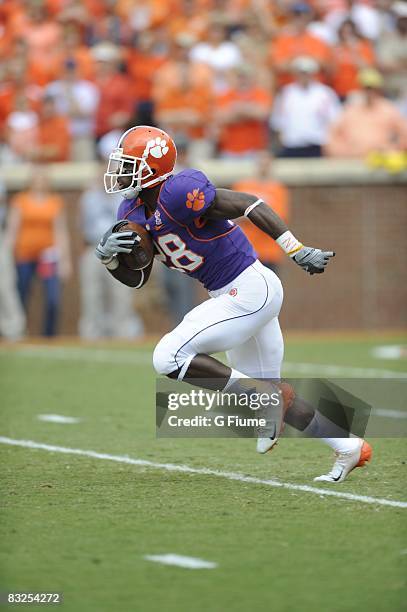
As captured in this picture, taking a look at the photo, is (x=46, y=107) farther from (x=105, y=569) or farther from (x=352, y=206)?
(x=105, y=569)

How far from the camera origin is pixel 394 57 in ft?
50.3

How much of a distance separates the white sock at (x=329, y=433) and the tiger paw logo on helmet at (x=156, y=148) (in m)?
1.49

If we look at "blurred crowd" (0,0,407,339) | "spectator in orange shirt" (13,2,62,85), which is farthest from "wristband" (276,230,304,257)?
"spectator in orange shirt" (13,2,62,85)

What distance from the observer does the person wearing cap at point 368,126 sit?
46.3 ft

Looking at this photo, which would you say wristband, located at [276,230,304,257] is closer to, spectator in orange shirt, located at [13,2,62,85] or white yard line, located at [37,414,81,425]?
white yard line, located at [37,414,81,425]

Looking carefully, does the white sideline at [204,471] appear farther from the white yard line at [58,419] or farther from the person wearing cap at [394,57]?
the person wearing cap at [394,57]

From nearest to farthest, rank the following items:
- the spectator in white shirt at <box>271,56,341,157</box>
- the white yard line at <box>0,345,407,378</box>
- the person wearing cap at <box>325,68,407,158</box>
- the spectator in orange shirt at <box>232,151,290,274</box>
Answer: the white yard line at <box>0,345,407,378</box> < the spectator in orange shirt at <box>232,151,290,274</box> < the spectator in white shirt at <box>271,56,341,157</box> < the person wearing cap at <box>325,68,407,158</box>

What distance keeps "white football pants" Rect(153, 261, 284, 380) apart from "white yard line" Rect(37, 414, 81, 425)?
2360mm

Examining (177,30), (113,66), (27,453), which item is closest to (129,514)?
(27,453)

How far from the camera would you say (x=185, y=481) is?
247 inches

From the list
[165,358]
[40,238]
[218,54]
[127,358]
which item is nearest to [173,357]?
[165,358]

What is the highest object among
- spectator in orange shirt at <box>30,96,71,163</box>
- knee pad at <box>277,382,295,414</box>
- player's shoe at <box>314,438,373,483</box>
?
spectator in orange shirt at <box>30,96,71,163</box>

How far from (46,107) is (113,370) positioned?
13.2 ft

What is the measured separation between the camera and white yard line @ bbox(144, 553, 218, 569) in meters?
4.54
